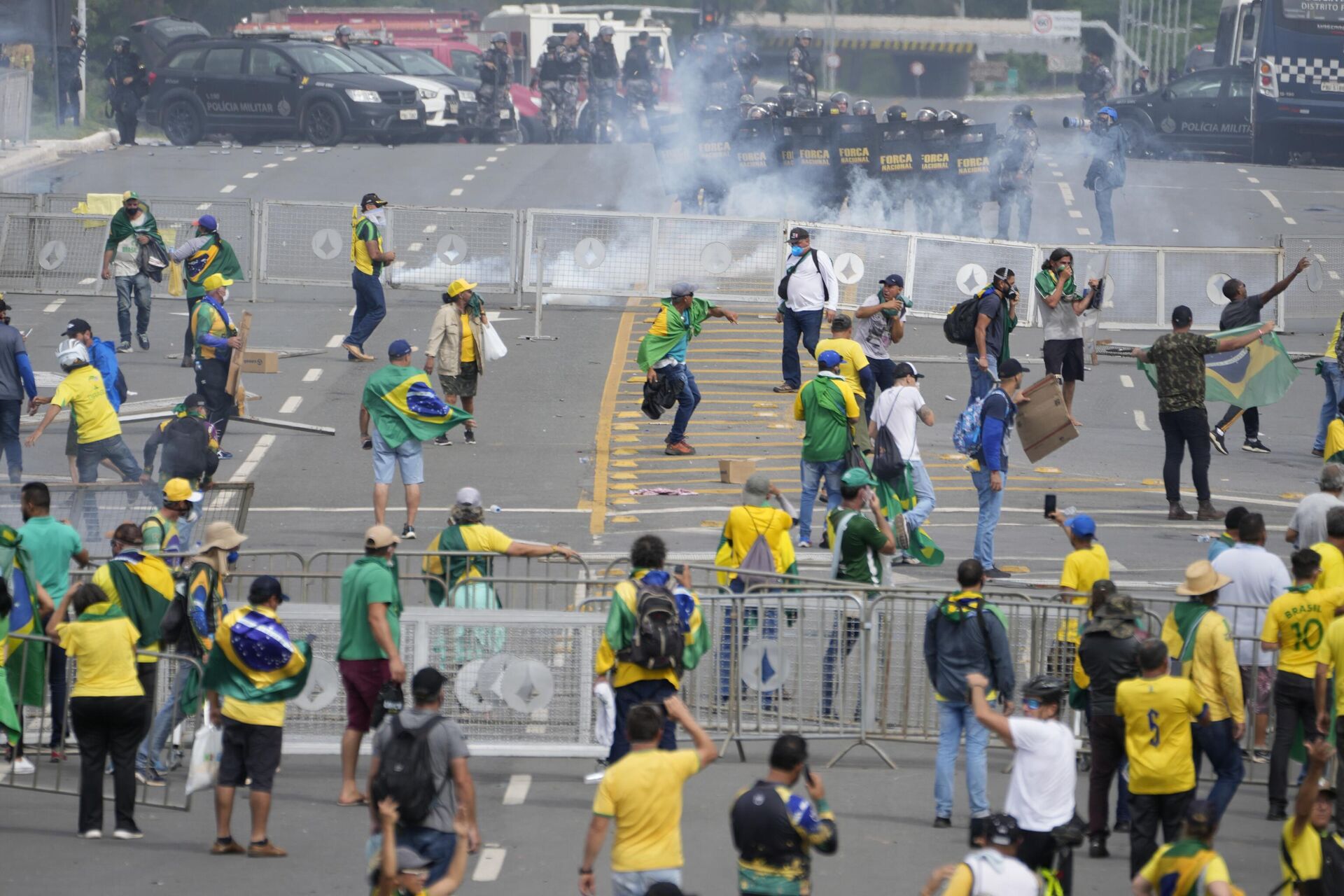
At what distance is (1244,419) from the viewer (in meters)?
19.6

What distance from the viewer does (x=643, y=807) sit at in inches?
304

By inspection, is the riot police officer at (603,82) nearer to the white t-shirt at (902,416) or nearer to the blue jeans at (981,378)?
the blue jeans at (981,378)

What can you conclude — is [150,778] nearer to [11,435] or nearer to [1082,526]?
[1082,526]

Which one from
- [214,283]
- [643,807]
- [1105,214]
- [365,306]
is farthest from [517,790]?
[1105,214]

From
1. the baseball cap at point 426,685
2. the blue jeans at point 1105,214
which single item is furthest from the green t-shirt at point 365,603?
the blue jeans at point 1105,214

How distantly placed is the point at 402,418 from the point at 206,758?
583cm

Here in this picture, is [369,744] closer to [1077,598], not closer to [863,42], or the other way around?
[1077,598]

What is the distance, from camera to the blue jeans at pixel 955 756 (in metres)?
9.88

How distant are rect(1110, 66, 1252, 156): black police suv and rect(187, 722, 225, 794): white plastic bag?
120ft

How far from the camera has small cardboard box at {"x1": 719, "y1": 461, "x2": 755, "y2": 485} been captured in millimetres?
17797

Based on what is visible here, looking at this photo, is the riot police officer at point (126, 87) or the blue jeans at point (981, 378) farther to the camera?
the riot police officer at point (126, 87)

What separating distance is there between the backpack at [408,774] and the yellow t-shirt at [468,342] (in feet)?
34.3

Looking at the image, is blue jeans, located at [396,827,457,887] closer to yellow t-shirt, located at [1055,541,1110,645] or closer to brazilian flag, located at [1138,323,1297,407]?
yellow t-shirt, located at [1055,541,1110,645]

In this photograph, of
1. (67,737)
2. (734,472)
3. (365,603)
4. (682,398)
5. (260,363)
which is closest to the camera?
(365,603)
